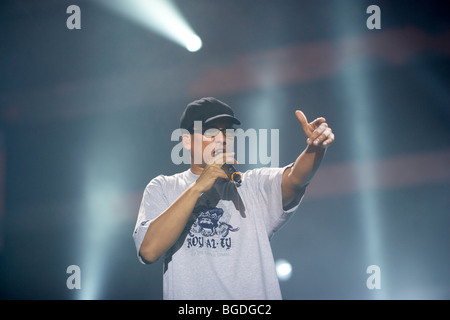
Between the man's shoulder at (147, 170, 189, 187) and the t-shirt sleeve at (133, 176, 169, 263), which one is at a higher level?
the man's shoulder at (147, 170, 189, 187)

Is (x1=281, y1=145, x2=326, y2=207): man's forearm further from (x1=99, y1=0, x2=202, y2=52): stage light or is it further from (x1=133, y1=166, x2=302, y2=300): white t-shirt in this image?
(x1=99, y1=0, x2=202, y2=52): stage light

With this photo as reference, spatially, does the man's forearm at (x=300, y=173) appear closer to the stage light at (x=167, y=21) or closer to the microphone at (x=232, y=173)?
the microphone at (x=232, y=173)

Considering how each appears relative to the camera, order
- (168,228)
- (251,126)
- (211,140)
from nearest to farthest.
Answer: (168,228), (211,140), (251,126)

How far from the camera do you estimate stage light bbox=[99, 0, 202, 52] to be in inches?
99.8

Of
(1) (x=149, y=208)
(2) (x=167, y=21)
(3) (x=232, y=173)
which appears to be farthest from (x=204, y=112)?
(2) (x=167, y=21)

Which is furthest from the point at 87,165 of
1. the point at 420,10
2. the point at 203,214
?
the point at 420,10

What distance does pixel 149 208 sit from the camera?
1431 millimetres

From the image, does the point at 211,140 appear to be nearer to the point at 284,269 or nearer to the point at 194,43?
the point at 194,43

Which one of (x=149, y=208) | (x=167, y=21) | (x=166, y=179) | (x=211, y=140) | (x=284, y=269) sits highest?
(x=167, y=21)

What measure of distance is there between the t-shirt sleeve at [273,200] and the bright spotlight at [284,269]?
1116mm

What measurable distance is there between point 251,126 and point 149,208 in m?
1.24

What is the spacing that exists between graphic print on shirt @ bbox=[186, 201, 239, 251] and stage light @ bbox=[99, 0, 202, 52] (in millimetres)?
1494

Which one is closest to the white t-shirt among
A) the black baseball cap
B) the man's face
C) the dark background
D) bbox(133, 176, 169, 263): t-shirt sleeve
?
bbox(133, 176, 169, 263): t-shirt sleeve
